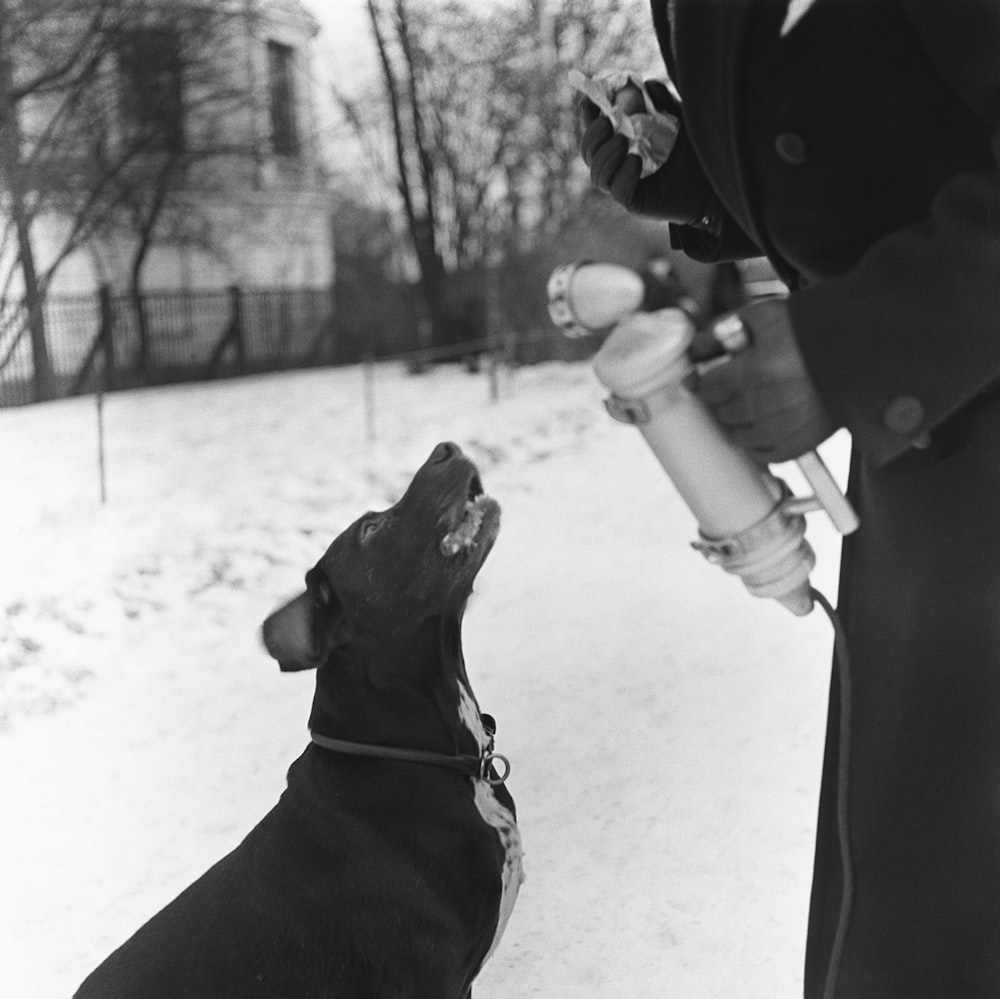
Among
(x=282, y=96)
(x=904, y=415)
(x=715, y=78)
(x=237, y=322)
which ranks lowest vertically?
(x=237, y=322)

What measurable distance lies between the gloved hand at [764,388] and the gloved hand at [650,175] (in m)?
0.57

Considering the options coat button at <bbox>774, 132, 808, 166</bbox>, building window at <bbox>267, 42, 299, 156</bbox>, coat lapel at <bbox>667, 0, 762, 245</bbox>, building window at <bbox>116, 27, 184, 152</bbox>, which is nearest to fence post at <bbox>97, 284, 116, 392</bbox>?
building window at <bbox>116, 27, 184, 152</bbox>

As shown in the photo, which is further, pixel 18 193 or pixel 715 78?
pixel 18 193

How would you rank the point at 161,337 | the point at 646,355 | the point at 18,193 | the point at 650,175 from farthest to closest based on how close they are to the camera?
the point at 161,337 < the point at 18,193 < the point at 650,175 < the point at 646,355

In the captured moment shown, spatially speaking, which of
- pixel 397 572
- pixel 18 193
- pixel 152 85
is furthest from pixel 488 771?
pixel 152 85

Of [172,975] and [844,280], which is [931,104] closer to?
[844,280]

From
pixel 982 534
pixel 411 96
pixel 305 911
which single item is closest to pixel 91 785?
pixel 305 911

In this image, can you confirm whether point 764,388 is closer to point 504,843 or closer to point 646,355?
point 646,355

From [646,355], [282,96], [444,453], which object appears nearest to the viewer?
[646,355]

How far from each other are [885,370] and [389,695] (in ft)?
4.19

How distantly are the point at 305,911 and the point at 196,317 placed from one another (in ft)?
18.1

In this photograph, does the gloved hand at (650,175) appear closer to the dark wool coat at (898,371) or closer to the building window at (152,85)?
the dark wool coat at (898,371)

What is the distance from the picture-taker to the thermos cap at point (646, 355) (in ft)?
3.43

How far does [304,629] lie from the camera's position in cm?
205
